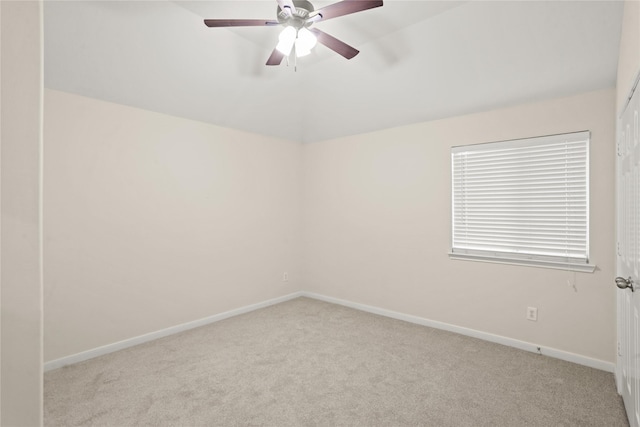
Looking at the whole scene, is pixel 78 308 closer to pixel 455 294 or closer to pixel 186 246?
pixel 186 246

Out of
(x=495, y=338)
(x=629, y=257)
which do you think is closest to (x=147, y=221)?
(x=495, y=338)

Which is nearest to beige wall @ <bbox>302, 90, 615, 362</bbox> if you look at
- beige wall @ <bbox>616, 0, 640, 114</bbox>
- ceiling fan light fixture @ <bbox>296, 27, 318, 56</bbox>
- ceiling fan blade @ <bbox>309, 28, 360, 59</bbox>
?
beige wall @ <bbox>616, 0, 640, 114</bbox>

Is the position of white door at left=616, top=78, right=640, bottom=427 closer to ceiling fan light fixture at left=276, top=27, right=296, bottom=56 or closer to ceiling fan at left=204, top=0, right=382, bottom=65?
ceiling fan at left=204, top=0, right=382, bottom=65

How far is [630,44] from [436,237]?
7.53 feet

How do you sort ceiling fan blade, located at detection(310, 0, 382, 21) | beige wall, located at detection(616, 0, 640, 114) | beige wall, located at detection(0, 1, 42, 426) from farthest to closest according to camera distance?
ceiling fan blade, located at detection(310, 0, 382, 21), beige wall, located at detection(616, 0, 640, 114), beige wall, located at detection(0, 1, 42, 426)

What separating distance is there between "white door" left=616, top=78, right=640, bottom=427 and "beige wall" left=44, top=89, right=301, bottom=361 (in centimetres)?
370

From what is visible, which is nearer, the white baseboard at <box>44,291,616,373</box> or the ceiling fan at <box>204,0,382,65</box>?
the ceiling fan at <box>204,0,382,65</box>

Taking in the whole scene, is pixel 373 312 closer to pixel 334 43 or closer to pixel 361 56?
pixel 361 56

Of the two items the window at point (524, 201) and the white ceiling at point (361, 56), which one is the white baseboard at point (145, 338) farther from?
the window at point (524, 201)

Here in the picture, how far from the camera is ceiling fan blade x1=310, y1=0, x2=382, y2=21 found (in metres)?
1.89

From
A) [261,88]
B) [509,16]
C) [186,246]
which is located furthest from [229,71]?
[509,16]

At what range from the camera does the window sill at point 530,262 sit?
2.87 meters

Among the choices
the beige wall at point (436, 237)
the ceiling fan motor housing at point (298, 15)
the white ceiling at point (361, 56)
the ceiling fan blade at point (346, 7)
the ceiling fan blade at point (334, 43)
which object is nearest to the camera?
the ceiling fan blade at point (346, 7)

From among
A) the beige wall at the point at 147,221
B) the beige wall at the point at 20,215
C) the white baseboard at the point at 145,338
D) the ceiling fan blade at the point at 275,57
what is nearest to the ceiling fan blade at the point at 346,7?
the ceiling fan blade at the point at 275,57
